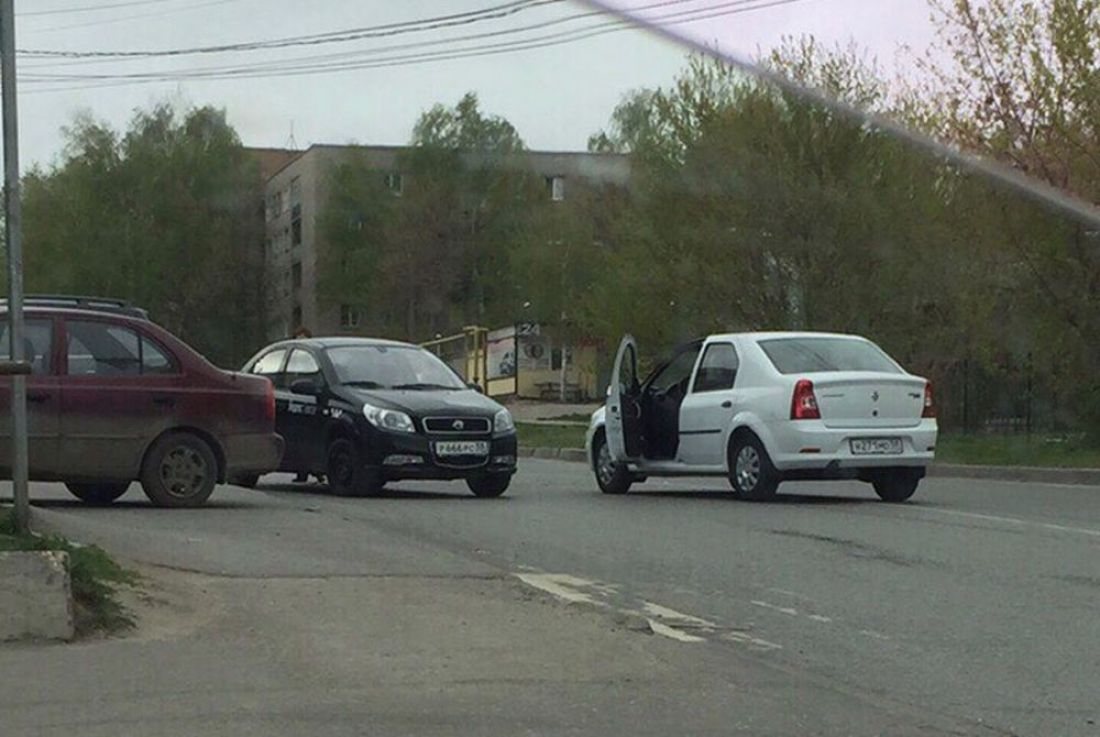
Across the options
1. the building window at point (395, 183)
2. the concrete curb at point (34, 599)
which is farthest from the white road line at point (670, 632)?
the building window at point (395, 183)

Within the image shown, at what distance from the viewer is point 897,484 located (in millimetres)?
16453

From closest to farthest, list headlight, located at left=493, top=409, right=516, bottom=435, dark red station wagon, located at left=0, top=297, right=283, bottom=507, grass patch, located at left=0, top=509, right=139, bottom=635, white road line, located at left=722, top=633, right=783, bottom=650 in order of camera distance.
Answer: grass patch, located at left=0, top=509, right=139, bottom=635 → white road line, located at left=722, top=633, right=783, bottom=650 → dark red station wagon, located at left=0, top=297, right=283, bottom=507 → headlight, located at left=493, top=409, right=516, bottom=435

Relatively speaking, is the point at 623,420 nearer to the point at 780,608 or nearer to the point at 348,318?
the point at 780,608

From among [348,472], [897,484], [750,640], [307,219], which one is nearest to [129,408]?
[348,472]

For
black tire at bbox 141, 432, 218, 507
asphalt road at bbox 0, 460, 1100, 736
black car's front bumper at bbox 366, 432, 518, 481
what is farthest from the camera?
black car's front bumper at bbox 366, 432, 518, 481

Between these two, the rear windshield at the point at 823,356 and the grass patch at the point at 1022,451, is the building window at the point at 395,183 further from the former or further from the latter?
the rear windshield at the point at 823,356

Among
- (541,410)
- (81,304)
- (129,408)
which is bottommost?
(541,410)

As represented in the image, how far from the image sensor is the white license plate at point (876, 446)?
15.7 m

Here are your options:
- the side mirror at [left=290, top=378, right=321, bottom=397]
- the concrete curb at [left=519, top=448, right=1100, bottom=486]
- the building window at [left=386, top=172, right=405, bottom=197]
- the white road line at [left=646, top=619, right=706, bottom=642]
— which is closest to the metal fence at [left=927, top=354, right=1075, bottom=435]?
the concrete curb at [left=519, top=448, right=1100, bottom=486]

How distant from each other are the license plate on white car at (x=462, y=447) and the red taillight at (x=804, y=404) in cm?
287

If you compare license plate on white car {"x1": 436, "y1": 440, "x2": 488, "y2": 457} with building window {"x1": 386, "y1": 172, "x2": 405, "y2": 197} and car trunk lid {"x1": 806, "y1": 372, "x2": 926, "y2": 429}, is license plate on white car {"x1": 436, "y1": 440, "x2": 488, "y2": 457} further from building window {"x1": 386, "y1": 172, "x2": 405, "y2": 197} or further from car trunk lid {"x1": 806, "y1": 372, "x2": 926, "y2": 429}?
building window {"x1": 386, "y1": 172, "x2": 405, "y2": 197}

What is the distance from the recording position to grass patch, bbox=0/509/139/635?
759cm

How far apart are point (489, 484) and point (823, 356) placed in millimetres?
3299

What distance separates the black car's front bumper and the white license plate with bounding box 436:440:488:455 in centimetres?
3
